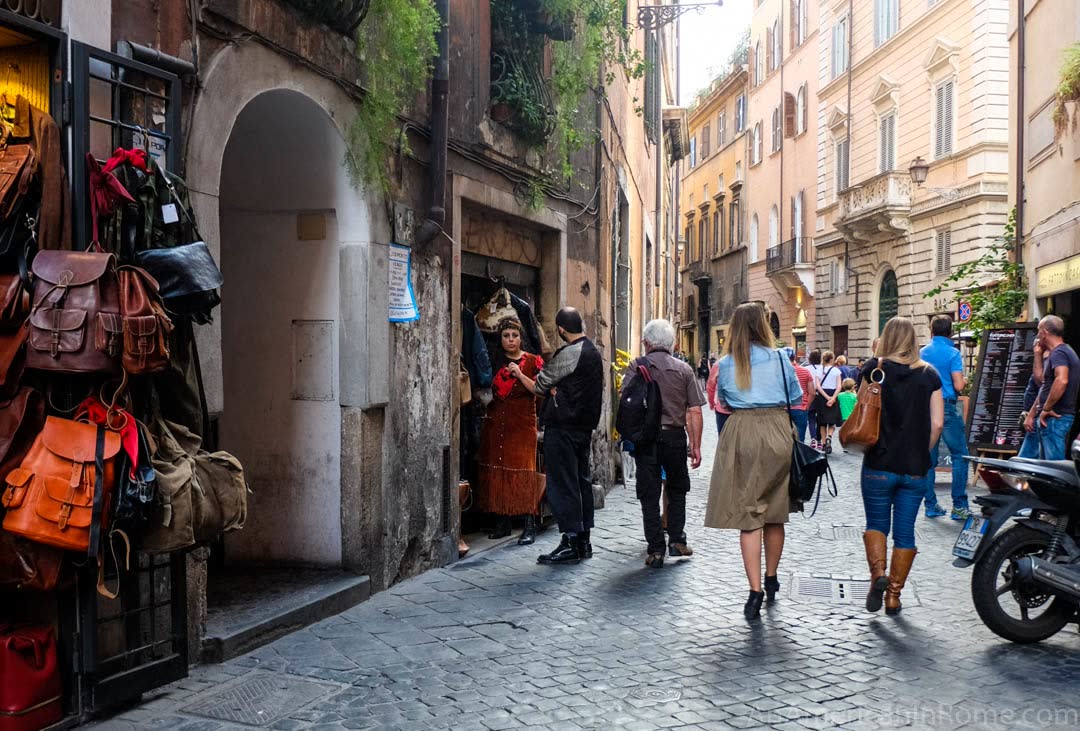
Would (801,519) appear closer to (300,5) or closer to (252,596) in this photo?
(252,596)

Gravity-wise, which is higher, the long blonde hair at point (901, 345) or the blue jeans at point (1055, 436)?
the long blonde hair at point (901, 345)

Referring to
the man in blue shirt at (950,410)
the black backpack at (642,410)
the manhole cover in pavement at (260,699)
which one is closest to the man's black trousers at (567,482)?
the black backpack at (642,410)

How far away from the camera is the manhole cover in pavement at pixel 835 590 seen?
653 cm

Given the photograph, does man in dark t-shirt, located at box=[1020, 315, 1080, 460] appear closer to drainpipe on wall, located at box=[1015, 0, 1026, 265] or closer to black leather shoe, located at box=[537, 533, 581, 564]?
black leather shoe, located at box=[537, 533, 581, 564]

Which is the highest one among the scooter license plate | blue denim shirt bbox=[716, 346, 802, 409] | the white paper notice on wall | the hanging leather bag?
the white paper notice on wall

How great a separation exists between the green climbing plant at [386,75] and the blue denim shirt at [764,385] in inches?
99.7

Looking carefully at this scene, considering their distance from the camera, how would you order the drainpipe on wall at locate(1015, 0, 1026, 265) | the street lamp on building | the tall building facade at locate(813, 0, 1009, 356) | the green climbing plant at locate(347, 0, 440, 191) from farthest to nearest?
the tall building facade at locate(813, 0, 1009, 356), the street lamp on building, the drainpipe on wall at locate(1015, 0, 1026, 265), the green climbing plant at locate(347, 0, 440, 191)

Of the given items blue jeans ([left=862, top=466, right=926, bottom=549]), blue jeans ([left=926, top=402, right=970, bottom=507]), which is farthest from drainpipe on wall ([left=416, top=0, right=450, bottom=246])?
blue jeans ([left=926, top=402, right=970, bottom=507])

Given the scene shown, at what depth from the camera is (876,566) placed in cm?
619

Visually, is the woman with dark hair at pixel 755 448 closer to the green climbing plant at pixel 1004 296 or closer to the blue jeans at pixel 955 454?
the blue jeans at pixel 955 454

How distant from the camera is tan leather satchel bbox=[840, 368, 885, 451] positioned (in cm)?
611

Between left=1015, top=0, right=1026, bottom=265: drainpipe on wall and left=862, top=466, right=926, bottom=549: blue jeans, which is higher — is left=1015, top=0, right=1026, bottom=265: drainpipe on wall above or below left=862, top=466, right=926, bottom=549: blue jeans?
above

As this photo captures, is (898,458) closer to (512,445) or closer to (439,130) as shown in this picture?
(512,445)

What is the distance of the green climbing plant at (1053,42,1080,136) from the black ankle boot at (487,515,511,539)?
26.6ft
